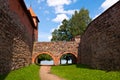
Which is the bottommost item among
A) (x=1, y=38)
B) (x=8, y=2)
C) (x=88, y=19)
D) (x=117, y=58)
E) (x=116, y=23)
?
(x=117, y=58)

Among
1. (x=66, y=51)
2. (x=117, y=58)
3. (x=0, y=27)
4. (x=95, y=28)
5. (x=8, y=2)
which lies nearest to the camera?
(x=0, y=27)

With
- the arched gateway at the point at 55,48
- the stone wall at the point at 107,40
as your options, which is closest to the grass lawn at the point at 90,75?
the stone wall at the point at 107,40

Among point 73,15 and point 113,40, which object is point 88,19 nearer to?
point 73,15

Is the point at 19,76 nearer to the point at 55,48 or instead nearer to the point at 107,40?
the point at 107,40

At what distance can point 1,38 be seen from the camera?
10852 millimetres

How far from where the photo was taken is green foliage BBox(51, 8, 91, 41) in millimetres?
44906

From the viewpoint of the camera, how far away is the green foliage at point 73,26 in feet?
147

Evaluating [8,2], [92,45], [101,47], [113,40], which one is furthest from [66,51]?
[8,2]

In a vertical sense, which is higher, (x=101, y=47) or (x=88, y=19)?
(x=88, y=19)

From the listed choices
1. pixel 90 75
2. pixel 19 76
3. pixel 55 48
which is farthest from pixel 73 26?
pixel 19 76

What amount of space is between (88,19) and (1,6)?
36584 millimetres

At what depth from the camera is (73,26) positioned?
46.0 m

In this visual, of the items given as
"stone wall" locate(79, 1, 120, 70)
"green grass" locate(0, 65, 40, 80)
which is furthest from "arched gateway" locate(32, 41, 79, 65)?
"green grass" locate(0, 65, 40, 80)

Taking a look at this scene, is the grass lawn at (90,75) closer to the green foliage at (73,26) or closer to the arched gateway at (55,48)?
the arched gateway at (55,48)
